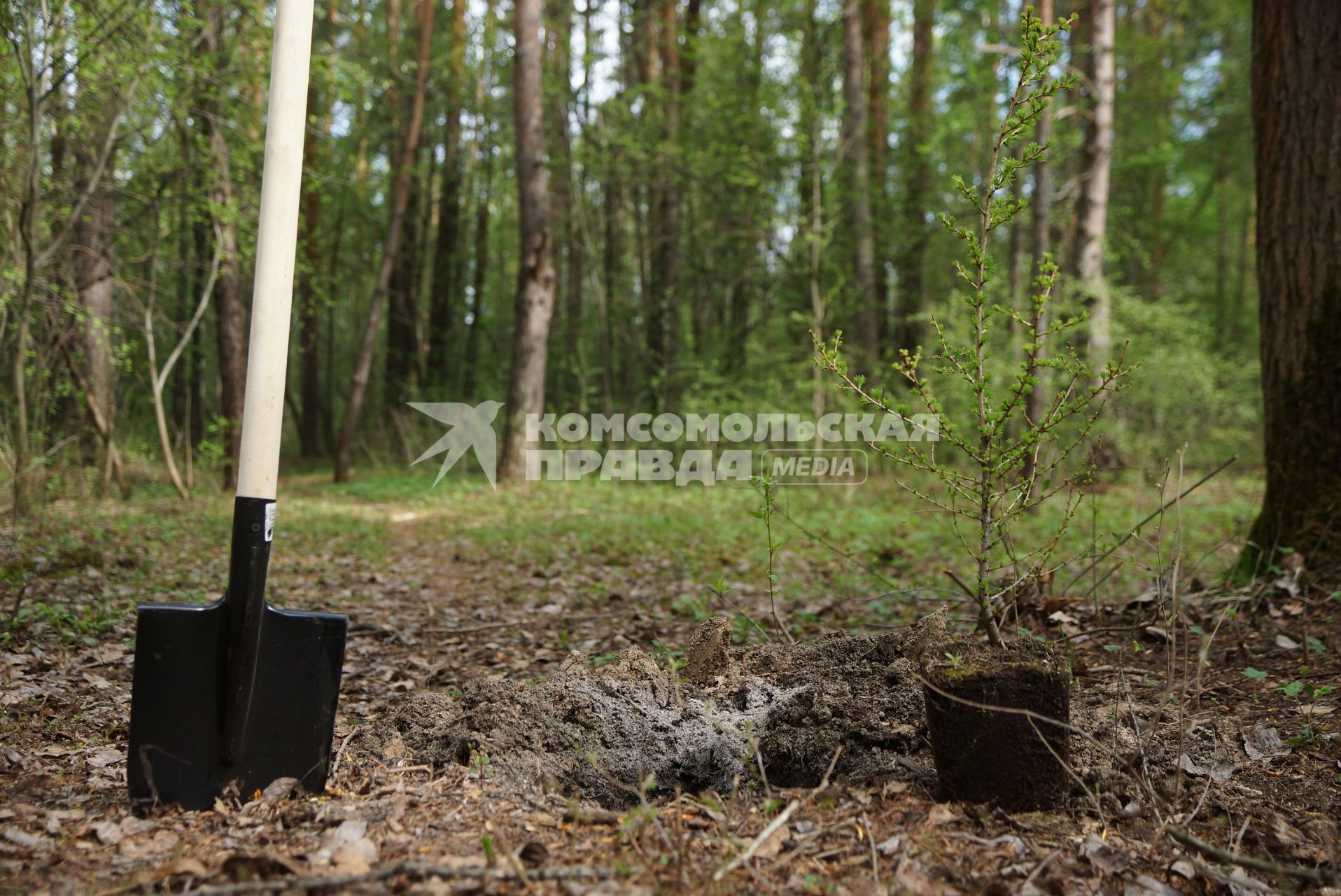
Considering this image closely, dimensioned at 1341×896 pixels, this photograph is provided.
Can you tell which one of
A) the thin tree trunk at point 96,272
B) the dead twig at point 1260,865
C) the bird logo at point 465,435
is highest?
the thin tree trunk at point 96,272

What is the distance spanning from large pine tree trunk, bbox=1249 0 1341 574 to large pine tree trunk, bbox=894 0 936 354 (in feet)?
33.0

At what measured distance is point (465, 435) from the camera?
14453mm

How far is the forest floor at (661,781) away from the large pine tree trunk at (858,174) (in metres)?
7.42

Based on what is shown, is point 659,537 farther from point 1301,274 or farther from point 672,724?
point 1301,274

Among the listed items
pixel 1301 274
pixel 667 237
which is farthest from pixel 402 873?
pixel 667 237

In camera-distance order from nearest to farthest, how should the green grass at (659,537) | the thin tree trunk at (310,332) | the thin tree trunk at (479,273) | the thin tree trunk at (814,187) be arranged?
the green grass at (659,537), the thin tree trunk at (814,187), the thin tree trunk at (310,332), the thin tree trunk at (479,273)

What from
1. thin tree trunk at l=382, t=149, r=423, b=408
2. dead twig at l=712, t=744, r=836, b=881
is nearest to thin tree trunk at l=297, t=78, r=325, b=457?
thin tree trunk at l=382, t=149, r=423, b=408

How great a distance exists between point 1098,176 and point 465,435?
10610 millimetres

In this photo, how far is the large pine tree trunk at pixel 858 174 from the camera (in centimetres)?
1207

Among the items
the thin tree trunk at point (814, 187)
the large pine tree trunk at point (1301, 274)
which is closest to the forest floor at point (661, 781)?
the large pine tree trunk at point (1301, 274)

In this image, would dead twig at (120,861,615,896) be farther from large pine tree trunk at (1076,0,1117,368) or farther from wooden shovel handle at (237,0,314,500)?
large pine tree trunk at (1076,0,1117,368)

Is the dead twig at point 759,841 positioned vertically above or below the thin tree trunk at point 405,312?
below

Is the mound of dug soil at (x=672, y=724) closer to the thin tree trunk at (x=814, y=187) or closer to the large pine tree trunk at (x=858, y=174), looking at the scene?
the thin tree trunk at (x=814, y=187)

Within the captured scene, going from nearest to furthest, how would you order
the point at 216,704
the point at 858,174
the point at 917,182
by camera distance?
the point at 216,704 → the point at 858,174 → the point at 917,182
